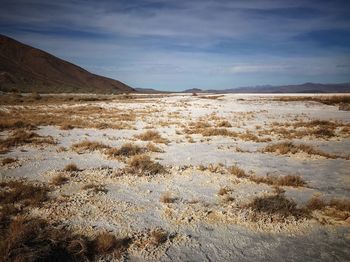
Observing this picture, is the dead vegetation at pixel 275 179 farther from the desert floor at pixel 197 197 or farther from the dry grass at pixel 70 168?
the dry grass at pixel 70 168

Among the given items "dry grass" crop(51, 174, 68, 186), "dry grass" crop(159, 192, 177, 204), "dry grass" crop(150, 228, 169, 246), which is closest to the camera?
"dry grass" crop(150, 228, 169, 246)

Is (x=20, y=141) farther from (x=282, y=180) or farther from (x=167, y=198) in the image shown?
(x=282, y=180)

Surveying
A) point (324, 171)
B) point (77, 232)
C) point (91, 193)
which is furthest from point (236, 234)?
point (324, 171)

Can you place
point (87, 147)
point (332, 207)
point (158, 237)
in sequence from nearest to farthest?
point (158, 237) → point (332, 207) → point (87, 147)

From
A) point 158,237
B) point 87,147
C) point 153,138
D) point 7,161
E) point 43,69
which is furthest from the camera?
point 43,69

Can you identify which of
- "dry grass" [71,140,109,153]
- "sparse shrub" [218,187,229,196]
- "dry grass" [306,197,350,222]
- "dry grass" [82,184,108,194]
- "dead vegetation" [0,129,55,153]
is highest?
"dead vegetation" [0,129,55,153]

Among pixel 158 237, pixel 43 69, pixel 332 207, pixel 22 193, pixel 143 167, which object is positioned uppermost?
pixel 43 69

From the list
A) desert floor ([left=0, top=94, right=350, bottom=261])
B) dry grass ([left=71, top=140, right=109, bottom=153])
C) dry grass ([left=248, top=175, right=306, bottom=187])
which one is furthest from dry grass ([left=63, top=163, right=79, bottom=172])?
dry grass ([left=248, top=175, right=306, bottom=187])

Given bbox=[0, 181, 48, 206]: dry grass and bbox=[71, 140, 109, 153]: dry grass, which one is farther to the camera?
bbox=[71, 140, 109, 153]: dry grass

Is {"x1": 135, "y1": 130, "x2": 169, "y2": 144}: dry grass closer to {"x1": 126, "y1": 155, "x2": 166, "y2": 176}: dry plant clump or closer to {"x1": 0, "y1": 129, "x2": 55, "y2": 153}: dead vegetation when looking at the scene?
{"x1": 0, "y1": 129, "x2": 55, "y2": 153}: dead vegetation

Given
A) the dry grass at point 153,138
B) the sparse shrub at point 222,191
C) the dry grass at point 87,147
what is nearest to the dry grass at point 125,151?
the dry grass at point 87,147

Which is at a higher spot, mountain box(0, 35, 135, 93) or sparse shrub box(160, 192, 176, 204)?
mountain box(0, 35, 135, 93)

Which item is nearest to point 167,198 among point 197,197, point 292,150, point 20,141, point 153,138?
point 197,197

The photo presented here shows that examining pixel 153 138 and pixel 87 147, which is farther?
pixel 153 138
